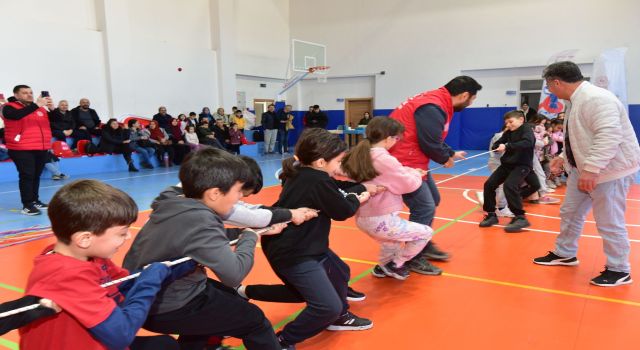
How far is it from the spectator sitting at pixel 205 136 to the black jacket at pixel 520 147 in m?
10.8

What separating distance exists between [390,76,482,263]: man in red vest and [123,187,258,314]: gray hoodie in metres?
2.29

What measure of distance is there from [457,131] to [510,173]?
14024 millimetres

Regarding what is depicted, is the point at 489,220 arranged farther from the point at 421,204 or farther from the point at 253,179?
the point at 253,179

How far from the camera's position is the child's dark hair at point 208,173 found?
210 centimetres

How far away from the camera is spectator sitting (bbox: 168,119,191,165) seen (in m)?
14.6

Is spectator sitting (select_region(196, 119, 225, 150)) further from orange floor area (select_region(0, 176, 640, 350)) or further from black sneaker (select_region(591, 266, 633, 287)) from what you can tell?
black sneaker (select_region(591, 266, 633, 287))

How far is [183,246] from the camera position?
196 centimetres

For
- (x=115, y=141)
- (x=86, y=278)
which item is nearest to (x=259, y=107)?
(x=115, y=141)

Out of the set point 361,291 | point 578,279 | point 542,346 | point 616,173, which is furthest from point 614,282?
point 361,291

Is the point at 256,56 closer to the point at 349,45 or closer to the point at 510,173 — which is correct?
the point at 349,45

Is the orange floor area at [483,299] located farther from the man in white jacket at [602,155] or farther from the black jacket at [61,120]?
the black jacket at [61,120]

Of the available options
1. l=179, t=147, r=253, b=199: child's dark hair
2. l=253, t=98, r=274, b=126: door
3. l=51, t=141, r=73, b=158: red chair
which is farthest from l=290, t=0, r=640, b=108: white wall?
l=179, t=147, r=253, b=199: child's dark hair

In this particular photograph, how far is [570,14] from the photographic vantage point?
54.1 feet

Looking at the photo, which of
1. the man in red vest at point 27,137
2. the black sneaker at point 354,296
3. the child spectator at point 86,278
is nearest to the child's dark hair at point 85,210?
the child spectator at point 86,278
